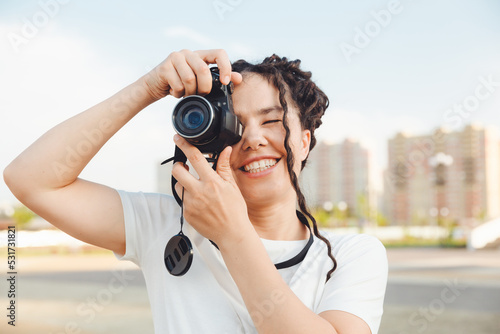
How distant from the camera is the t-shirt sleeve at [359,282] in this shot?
3.91ft

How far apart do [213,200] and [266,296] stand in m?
0.25

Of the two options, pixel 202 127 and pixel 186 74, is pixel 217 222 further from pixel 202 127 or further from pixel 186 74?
pixel 186 74

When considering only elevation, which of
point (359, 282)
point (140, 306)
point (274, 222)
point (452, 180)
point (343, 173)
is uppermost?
point (274, 222)

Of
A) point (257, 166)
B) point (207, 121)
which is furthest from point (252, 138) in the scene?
point (207, 121)

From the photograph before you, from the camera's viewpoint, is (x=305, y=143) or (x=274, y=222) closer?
(x=274, y=222)

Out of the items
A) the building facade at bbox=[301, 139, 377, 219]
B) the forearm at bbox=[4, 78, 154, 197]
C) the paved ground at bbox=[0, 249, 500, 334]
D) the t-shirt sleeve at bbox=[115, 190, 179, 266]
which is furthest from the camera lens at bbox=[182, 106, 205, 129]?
the building facade at bbox=[301, 139, 377, 219]

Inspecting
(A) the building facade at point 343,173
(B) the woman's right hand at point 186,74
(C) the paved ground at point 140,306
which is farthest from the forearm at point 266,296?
(A) the building facade at point 343,173

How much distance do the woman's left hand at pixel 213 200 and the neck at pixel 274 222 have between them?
271 mm

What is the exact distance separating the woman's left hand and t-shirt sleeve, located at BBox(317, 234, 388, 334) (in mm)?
289

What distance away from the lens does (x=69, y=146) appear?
118 centimetres

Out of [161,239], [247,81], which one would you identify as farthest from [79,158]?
[247,81]

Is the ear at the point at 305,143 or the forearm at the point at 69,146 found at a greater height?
the forearm at the point at 69,146

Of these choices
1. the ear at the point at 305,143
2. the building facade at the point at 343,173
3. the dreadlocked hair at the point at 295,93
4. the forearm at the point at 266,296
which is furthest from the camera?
the building facade at the point at 343,173

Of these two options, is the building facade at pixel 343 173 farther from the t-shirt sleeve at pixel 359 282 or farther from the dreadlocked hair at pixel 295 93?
the t-shirt sleeve at pixel 359 282
